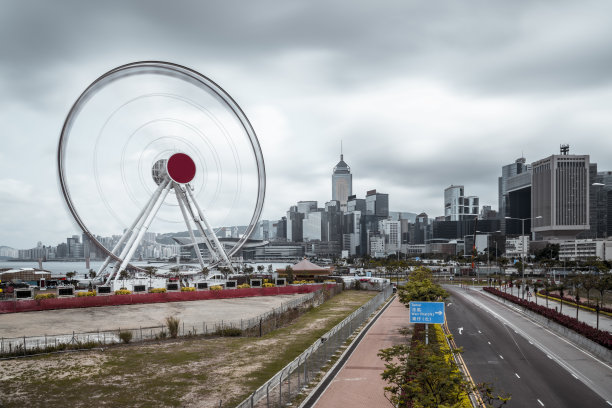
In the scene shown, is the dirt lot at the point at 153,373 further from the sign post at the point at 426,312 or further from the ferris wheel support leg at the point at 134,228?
the ferris wheel support leg at the point at 134,228

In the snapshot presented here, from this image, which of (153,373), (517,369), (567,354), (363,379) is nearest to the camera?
(363,379)

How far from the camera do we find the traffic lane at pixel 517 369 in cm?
2208

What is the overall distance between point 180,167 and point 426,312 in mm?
51430

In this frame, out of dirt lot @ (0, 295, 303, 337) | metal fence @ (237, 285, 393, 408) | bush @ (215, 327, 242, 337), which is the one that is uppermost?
metal fence @ (237, 285, 393, 408)

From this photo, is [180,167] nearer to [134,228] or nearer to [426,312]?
[134,228]

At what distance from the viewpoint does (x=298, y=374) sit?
21.5 m

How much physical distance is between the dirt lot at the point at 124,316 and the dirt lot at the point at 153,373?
963 cm

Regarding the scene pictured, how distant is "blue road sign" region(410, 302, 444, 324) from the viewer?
28.3 meters

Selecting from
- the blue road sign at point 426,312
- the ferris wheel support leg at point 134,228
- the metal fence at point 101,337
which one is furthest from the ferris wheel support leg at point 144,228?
the blue road sign at point 426,312

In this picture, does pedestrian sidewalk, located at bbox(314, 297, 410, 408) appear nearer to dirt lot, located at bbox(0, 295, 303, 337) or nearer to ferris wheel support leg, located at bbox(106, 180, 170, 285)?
dirt lot, located at bbox(0, 295, 303, 337)

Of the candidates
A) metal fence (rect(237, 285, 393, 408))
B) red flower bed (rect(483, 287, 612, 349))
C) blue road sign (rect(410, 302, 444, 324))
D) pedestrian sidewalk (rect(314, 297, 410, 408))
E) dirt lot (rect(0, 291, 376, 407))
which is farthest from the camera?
red flower bed (rect(483, 287, 612, 349))

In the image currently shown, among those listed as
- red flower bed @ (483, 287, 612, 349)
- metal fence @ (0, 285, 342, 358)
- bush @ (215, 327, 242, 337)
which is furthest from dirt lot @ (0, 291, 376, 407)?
red flower bed @ (483, 287, 612, 349)

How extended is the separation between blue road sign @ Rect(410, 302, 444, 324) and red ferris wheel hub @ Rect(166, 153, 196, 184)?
5074cm

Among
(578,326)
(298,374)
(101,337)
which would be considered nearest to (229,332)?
(101,337)
